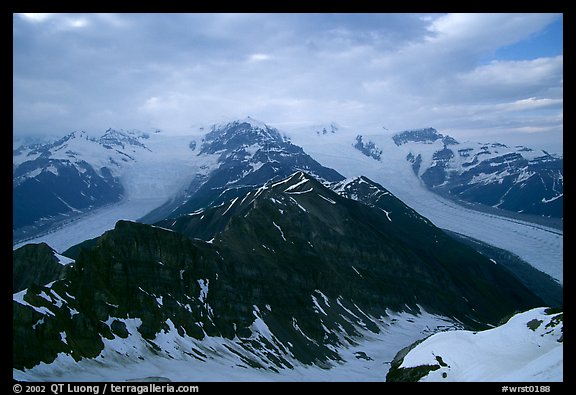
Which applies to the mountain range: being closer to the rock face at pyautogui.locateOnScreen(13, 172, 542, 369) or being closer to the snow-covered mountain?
the rock face at pyautogui.locateOnScreen(13, 172, 542, 369)

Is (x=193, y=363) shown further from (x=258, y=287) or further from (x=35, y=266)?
(x=35, y=266)

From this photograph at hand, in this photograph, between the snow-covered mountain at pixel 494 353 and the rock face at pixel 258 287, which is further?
the rock face at pixel 258 287

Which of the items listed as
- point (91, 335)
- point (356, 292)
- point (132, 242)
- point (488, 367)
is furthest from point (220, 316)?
point (488, 367)

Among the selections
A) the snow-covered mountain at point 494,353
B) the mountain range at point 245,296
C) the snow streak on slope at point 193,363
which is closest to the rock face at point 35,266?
the mountain range at point 245,296

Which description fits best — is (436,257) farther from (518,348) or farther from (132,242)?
(518,348)

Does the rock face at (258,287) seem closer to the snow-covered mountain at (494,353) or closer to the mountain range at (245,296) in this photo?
the mountain range at (245,296)

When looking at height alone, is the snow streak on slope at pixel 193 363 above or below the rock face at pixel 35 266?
below

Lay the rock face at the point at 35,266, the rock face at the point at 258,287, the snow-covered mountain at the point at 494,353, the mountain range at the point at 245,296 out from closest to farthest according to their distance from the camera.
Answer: the snow-covered mountain at the point at 494,353
the mountain range at the point at 245,296
the rock face at the point at 258,287
the rock face at the point at 35,266
